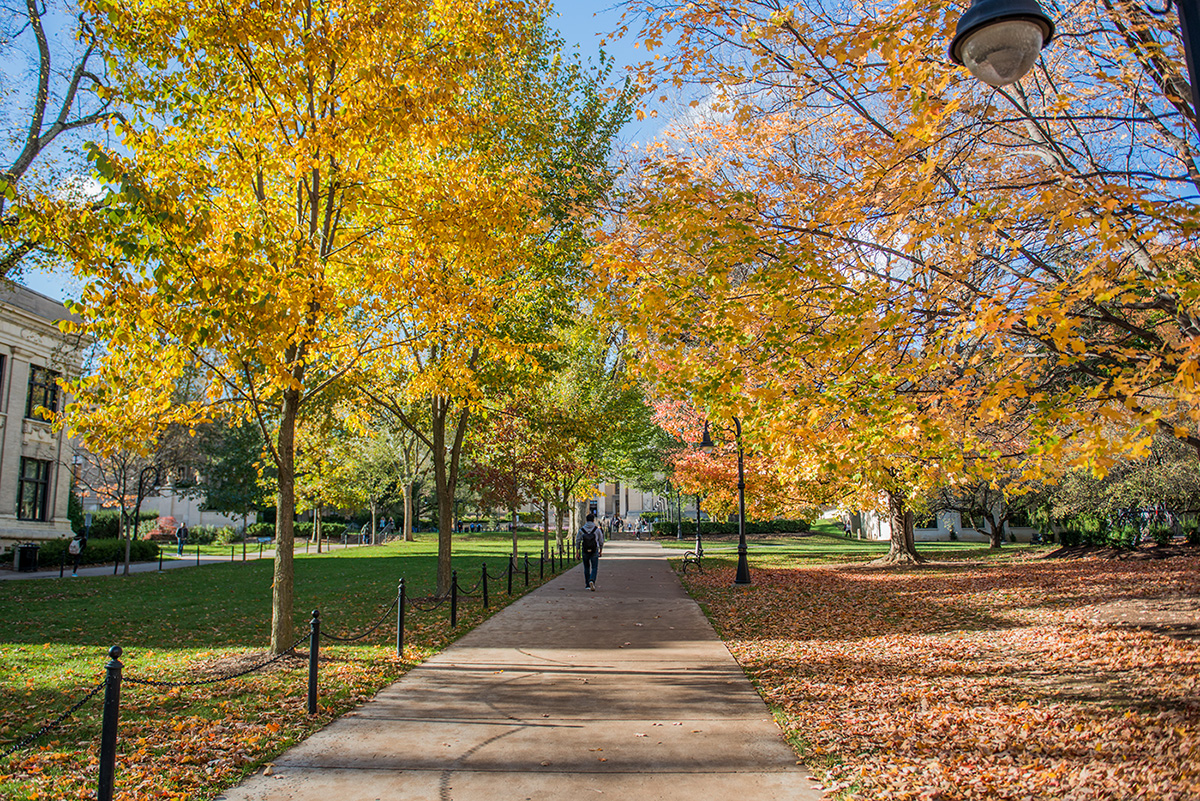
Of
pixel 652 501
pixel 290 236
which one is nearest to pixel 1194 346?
pixel 290 236

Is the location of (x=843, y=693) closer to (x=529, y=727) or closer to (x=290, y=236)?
(x=529, y=727)

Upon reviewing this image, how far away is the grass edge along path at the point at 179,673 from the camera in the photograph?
536 centimetres

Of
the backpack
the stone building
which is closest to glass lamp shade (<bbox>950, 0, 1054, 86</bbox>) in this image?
the backpack

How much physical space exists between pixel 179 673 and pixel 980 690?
8.85 m

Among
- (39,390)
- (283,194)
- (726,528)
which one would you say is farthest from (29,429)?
(726,528)

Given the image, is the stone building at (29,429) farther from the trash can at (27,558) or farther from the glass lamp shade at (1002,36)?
the glass lamp shade at (1002,36)

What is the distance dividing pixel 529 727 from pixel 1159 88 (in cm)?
833

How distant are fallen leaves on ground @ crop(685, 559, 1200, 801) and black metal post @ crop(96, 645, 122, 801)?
4.41 meters

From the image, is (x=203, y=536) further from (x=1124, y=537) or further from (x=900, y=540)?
(x=1124, y=537)

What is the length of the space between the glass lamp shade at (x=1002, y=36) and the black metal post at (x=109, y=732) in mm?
5956

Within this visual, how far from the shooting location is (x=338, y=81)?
9.30 metres

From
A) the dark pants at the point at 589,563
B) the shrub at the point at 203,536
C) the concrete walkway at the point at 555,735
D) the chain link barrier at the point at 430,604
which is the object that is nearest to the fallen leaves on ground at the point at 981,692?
the concrete walkway at the point at 555,735

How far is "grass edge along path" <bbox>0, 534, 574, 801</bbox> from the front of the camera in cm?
536

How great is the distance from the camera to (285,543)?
9219 millimetres
